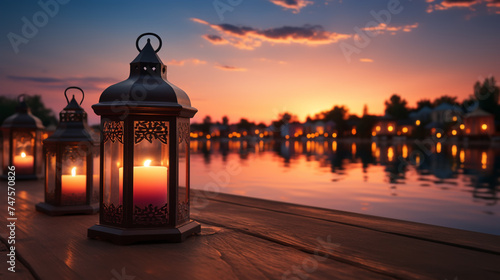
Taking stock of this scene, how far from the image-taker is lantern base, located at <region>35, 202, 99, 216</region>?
4.62 meters

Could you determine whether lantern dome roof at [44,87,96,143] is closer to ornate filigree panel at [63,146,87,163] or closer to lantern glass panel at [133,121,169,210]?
ornate filigree panel at [63,146,87,163]

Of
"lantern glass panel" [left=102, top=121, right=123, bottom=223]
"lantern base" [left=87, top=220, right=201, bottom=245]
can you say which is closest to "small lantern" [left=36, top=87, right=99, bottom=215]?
"lantern glass panel" [left=102, top=121, right=123, bottom=223]

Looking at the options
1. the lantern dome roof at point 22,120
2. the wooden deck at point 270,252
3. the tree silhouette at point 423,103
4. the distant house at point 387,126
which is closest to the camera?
the wooden deck at point 270,252

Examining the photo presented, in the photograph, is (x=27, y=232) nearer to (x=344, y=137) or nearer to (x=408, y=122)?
(x=408, y=122)

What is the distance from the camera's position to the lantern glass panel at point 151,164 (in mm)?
3357

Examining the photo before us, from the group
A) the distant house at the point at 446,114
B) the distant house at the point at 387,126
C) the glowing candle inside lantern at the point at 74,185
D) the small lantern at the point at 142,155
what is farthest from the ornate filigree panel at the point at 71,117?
the distant house at the point at 387,126

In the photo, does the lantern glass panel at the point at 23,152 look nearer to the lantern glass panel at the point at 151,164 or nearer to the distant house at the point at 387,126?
the lantern glass panel at the point at 151,164

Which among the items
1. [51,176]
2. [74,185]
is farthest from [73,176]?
[51,176]

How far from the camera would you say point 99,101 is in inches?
136

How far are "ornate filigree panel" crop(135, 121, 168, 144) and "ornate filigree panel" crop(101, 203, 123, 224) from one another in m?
0.64

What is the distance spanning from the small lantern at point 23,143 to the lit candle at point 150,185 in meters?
6.02

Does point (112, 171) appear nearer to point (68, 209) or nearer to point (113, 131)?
point (113, 131)

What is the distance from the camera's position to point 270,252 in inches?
122

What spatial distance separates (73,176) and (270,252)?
3007 millimetres
